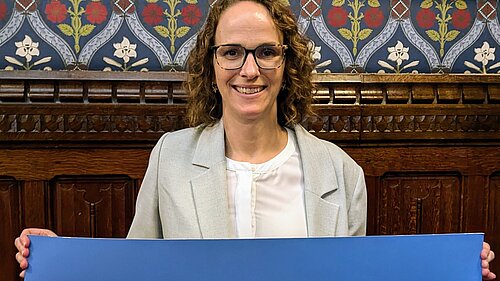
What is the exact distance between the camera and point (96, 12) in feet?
4.32

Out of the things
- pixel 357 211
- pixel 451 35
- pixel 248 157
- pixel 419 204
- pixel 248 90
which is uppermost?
pixel 451 35

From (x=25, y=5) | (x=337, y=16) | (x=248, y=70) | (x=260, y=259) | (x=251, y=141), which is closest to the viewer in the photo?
(x=260, y=259)

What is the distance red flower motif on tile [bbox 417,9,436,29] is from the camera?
4.65 ft

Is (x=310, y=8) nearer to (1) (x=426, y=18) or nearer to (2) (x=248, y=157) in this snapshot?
(1) (x=426, y=18)

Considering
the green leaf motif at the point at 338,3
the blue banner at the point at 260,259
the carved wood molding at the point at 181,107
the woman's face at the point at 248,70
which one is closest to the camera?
the blue banner at the point at 260,259

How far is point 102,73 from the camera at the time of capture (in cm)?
129

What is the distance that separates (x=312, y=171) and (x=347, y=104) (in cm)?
42

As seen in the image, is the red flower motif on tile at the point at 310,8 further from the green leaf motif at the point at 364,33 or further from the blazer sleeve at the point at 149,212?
the blazer sleeve at the point at 149,212

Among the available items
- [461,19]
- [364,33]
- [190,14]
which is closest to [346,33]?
[364,33]

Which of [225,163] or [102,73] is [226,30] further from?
[102,73]

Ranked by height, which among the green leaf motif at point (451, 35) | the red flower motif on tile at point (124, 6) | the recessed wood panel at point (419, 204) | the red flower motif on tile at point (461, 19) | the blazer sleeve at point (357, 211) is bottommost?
the recessed wood panel at point (419, 204)

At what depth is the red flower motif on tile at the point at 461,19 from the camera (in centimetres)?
142

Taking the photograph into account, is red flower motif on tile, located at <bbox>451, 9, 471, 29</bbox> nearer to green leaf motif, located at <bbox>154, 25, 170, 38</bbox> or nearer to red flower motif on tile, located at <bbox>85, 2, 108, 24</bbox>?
green leaf motif, located at <bbox>154, 25, 170, 38</bbox>

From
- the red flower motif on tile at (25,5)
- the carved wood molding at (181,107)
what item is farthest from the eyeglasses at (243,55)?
the red flower motif on tile at (25,5)
